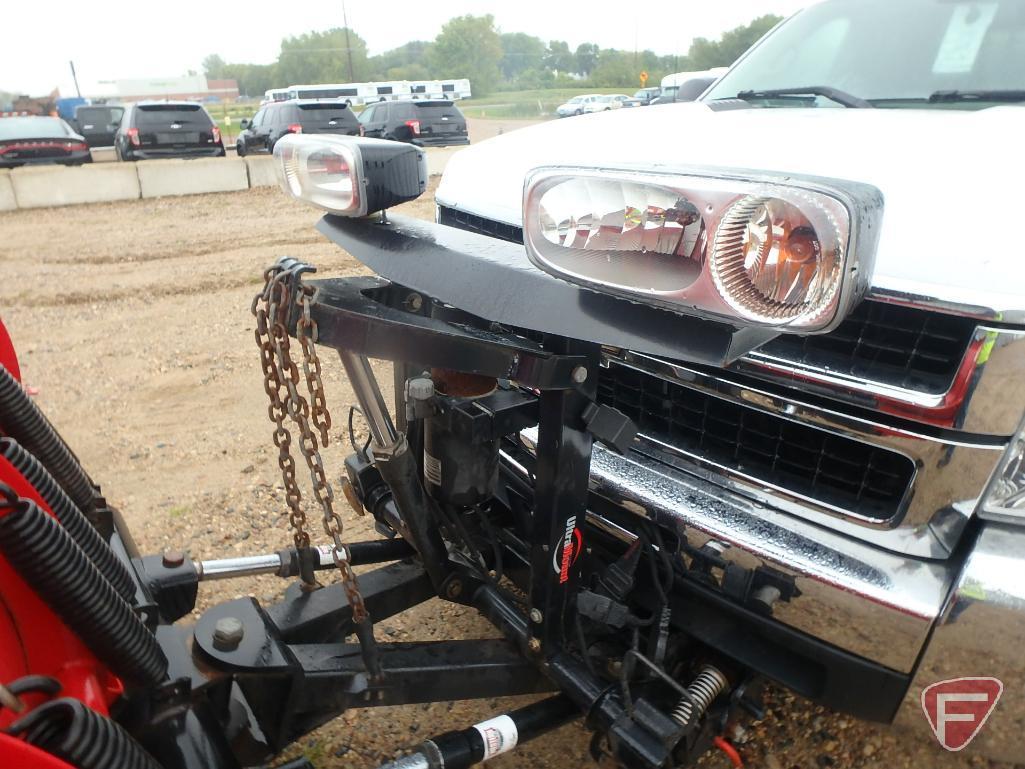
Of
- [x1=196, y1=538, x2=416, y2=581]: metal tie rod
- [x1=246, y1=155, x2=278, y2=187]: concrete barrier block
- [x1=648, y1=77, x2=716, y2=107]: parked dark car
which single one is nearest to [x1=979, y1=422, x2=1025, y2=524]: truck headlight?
[x1=196, y1=538, x2=416, y2=581]: metal tie rod

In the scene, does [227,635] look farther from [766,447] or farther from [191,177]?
[191,177]

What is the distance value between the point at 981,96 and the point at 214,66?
11838 centimetres

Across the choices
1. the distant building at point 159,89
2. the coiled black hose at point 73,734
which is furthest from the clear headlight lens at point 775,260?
the distant building at point 159,89

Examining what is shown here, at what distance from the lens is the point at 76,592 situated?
1.35m

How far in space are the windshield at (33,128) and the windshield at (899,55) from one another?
1690 centimetres

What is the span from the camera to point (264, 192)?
14.4 metres

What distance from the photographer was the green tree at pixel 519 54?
59838 mm

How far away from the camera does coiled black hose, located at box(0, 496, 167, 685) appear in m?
1.27

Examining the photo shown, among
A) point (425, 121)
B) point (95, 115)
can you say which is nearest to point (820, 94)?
point (425, 121)

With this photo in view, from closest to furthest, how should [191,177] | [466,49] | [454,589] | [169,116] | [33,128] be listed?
[454,589]
[191,177]
[33,128]
[169,116]
[466,49]

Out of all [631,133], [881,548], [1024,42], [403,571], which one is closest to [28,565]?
[403,571]

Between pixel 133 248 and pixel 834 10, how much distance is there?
342 inches

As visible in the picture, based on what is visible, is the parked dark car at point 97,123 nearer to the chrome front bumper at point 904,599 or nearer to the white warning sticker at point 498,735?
the white warning sticker at point 498,735

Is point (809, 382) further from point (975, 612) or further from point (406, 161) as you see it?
point (406, 161)
